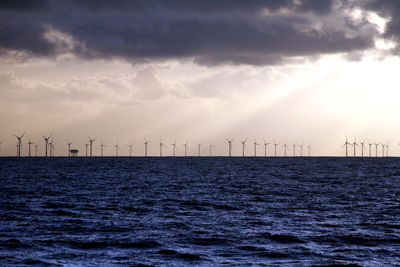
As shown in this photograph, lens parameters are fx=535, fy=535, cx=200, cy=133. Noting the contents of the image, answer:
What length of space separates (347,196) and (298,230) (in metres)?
28.2

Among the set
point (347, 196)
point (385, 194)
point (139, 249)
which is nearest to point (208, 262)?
point (139, 249)

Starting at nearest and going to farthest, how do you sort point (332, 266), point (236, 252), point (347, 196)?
point (332, 266) < point (236, 252) < point (347, 196)

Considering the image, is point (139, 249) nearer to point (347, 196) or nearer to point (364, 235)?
point (364, 235)

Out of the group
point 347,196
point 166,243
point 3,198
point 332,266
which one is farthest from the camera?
point 347,196

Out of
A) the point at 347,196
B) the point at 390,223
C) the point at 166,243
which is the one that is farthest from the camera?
the point at 347,196

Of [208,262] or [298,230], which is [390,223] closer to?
[298,230]

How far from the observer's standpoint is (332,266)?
A: 23.6m

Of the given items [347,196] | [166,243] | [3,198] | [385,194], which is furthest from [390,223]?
[3,198]

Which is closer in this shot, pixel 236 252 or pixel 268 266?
pixel 268 266

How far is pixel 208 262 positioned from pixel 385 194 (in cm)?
4468

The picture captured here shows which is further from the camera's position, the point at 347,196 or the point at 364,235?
the point at 347,196

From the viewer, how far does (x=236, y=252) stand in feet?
87.7

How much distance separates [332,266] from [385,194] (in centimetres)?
4298

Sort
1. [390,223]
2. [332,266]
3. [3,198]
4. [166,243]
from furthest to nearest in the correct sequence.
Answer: [3,198]
[390,223]
[166,243]
[332,266]
